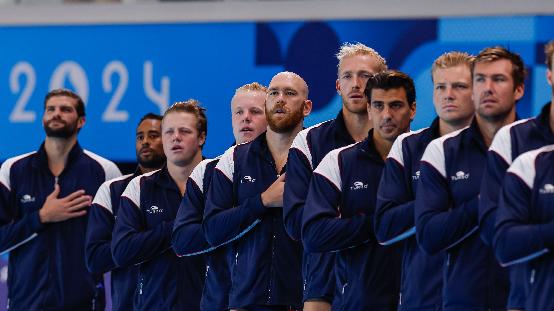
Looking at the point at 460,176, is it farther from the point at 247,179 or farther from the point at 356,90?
the point at 247,179

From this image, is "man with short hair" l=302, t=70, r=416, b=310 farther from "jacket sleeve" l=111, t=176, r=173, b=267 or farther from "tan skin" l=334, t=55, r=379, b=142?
"jacket sleeve" l=111, t=176, r=173, b=267

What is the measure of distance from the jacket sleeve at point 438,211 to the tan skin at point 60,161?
353 centimetres

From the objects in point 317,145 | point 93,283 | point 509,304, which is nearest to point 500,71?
point 509,304

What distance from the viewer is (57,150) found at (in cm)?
921

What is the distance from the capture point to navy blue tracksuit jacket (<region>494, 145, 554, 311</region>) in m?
5.26

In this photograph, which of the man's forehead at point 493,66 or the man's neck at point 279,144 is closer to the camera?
the man's forehead at point 493,66

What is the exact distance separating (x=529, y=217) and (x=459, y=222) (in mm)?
440

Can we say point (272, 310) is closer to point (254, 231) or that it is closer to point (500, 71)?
point (254, 231)

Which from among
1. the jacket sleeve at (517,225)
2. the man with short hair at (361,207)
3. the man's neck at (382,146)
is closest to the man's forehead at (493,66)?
the jacket sleeve at (517,225)

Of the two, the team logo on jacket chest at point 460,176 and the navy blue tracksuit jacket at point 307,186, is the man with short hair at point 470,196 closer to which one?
the team logo on jacket chest at point 460,176

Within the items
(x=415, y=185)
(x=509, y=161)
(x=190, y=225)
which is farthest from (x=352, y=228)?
(x=190, y=225)

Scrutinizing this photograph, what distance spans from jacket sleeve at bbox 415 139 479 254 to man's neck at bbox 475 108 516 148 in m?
0.21

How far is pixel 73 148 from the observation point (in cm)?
922

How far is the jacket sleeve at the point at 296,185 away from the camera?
6844mm
